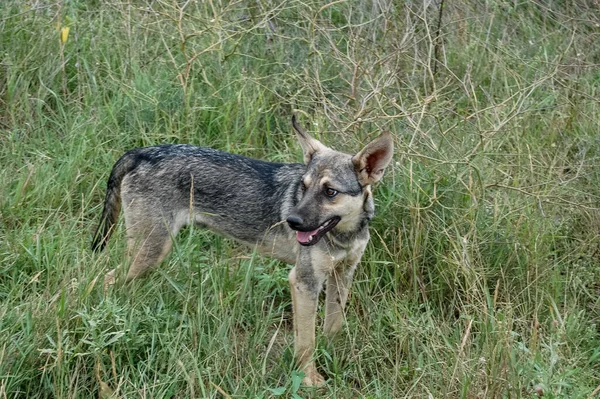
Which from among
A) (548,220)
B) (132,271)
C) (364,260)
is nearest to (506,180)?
(548,220)

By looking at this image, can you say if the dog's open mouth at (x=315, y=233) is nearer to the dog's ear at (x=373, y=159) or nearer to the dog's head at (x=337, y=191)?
the dog's head at (x=337, y=191)

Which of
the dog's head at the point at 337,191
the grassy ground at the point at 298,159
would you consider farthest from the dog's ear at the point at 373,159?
the grassy ground at the point at 298,159

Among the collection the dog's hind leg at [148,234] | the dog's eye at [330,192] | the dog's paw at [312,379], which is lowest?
the dog's paw at [312,379]

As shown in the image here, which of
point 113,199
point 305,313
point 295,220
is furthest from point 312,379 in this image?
point 113,199

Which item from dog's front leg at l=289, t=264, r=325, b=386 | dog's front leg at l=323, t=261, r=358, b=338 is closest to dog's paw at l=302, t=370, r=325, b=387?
dog's front leg at l=289, t=264, r=325, b=386

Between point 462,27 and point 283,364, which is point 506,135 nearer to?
point 462,27

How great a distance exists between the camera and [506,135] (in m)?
6.63

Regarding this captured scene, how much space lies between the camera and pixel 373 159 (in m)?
5.07

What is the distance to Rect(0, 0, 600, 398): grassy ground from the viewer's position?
4.52 meters

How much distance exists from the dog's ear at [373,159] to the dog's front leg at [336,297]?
1.86 ft

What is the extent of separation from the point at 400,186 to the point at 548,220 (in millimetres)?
1064

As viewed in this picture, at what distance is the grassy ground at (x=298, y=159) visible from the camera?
4.52 m

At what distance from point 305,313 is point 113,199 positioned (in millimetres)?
1551

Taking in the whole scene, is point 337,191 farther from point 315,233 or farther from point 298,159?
point 298,159
